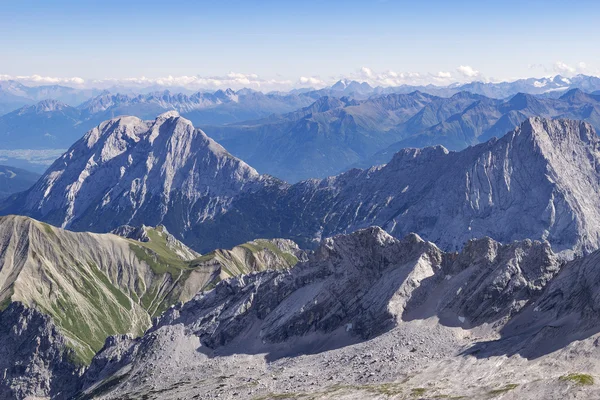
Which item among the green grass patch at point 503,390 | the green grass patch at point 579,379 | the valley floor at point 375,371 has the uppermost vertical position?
the green grass patch at point 579,379

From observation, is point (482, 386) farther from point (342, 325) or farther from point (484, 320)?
point (342, 325)

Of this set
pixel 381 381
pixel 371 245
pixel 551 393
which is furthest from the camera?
pixel 371 245

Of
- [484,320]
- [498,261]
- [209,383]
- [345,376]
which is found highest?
[498,261]

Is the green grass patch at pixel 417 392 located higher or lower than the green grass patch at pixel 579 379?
lower

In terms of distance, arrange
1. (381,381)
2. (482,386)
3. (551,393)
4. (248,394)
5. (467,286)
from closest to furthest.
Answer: (551,393)
(482,386)
(381,381)
(248,394)
(467,286)

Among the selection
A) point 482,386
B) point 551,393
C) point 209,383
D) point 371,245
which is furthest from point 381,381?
point 371,245

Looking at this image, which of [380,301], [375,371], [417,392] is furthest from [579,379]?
[380,301]

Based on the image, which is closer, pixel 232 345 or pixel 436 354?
pixel 436 354

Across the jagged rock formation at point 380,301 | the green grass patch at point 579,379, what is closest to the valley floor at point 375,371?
the green grass patch at point 579,379

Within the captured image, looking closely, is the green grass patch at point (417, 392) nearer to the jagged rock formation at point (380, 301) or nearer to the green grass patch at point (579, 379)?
the green grass patch at point (579, 379)
